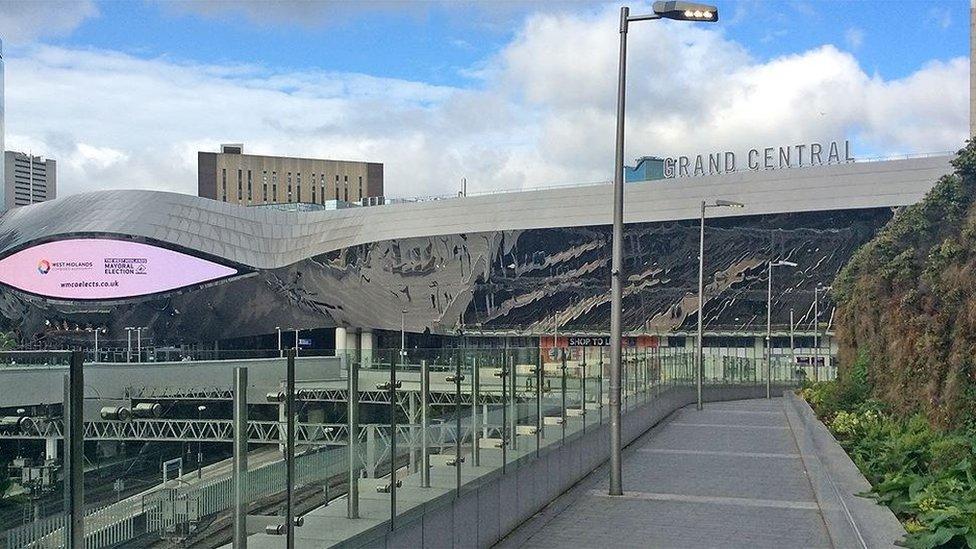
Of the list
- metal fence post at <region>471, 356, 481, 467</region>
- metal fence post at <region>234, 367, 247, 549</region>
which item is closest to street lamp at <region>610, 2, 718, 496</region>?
metal fence post at <region>471, 356, 481, 467</region>

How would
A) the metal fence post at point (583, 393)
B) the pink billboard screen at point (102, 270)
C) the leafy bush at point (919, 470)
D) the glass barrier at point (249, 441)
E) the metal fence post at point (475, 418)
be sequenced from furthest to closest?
the pink billboard screen at point (102, 270) → the metal fence post at point (583, 393) → the metal fence post at point (475, 418) → the leafy bush at point (919, 470) → the glass barrier at point (249, 441)

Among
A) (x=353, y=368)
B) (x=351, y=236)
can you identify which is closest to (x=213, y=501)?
(x=353, y=368)

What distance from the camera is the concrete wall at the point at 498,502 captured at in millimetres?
10289

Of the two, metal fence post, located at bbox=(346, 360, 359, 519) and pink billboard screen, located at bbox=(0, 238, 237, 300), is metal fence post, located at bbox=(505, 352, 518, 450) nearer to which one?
metal fence post, located at bbox=(346, 360, 359, 519)

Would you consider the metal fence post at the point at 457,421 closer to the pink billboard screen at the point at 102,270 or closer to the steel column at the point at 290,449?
the steel column at the point at 290,449

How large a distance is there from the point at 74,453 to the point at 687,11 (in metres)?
14.4

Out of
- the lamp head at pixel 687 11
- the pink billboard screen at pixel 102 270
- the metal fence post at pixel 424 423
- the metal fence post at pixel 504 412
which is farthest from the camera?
the pink billboard screen at pixel 102 270

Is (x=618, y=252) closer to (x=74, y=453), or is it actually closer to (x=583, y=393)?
(x=583, y=393)

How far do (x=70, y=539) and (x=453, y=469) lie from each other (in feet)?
23.5

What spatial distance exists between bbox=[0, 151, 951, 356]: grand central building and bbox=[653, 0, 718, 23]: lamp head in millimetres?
63272

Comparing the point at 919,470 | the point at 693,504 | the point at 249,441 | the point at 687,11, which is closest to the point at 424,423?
the point at 249,441

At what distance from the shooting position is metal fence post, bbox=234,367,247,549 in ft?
22.0

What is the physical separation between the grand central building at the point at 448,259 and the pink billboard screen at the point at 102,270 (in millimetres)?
134

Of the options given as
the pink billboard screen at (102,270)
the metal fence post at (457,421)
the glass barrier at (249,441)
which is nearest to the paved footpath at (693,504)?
the glass barrier at (249,441)
